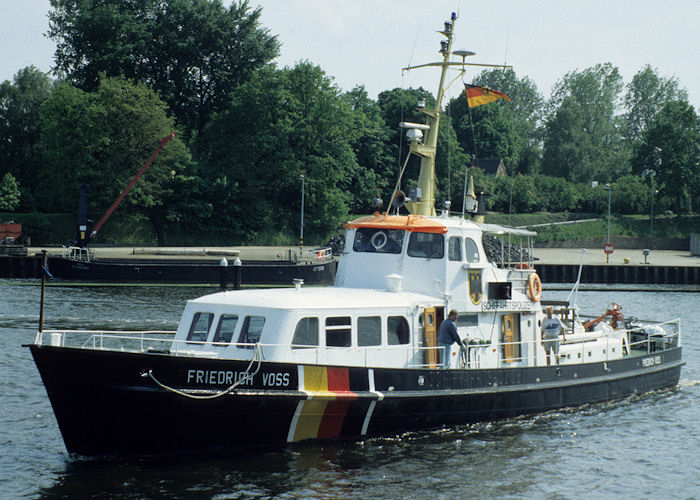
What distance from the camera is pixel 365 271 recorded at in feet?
62.4

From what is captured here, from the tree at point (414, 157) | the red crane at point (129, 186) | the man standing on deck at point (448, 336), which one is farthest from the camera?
the tree at point (414, 157)

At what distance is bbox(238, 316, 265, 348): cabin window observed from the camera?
15.7 meters

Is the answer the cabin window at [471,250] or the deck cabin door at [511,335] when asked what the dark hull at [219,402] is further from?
the cabin window at [471,250]

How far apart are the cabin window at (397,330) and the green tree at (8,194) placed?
57958mm

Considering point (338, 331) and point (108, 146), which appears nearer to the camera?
point (338, 331)

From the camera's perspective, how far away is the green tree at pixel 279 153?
6812cm

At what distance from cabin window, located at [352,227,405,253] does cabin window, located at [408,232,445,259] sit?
27cm

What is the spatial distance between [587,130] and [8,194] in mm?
73075

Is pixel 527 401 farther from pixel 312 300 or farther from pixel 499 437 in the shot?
pixel 312 300

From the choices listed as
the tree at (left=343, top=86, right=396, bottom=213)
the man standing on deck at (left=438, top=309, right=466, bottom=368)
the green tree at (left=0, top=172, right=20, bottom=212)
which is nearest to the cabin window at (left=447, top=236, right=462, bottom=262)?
the man standing on deck at (left=438, top=309, right=466, bottom=368)

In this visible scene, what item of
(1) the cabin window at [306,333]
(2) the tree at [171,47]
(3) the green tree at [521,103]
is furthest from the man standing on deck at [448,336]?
(3) the green tree at [521,103]

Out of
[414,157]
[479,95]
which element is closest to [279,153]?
[414,157]

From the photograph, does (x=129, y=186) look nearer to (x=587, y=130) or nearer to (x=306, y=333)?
(x=306, y=333)

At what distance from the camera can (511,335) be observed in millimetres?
19562
